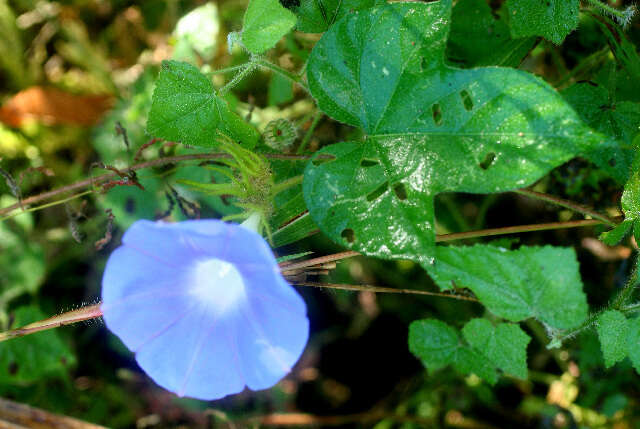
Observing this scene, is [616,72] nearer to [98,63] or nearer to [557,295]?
[557,295]

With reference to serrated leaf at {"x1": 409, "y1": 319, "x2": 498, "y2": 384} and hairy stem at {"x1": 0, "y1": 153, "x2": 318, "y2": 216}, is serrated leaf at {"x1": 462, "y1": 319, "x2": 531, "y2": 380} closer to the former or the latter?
serrated leaf at {"x1": 409, "y1": 319, "x2": 498, "y2": 384}

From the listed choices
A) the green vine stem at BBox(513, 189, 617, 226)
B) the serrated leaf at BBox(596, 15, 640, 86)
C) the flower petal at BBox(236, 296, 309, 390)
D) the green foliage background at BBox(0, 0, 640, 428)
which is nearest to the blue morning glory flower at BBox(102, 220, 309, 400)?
the flower petal at BBox(236, 296, 309, 390)

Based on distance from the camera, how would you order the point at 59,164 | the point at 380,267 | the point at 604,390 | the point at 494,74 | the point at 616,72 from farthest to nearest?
1. the point at 59,164
2. the point at 380,267
3. the point at 604,390
4. the point at 616,72
5. the point at 494,74

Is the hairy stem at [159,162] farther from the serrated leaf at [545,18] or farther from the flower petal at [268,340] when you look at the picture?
the serrated leaf at [545,18]

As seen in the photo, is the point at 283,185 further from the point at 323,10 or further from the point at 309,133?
the point at 323,10

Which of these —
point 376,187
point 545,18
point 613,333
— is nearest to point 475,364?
point 613,333

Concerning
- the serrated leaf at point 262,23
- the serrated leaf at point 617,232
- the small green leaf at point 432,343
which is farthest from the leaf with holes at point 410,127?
the small green leaf at point 432,343

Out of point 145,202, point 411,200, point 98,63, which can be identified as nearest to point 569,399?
point 411,200
